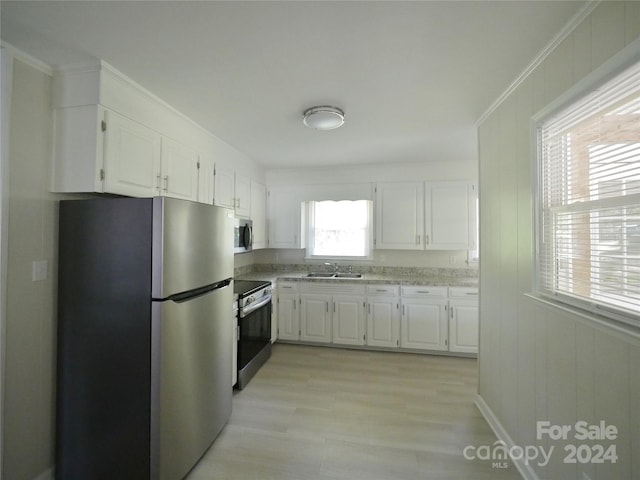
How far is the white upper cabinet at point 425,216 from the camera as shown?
3.59m

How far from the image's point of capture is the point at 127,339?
1.46 meters

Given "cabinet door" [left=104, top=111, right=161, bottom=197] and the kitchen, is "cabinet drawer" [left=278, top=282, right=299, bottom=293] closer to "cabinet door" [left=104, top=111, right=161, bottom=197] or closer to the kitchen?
"cabinet door" [left=104, top=111, right=161, bottom=197]

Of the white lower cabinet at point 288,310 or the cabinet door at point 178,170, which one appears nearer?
the cabinet door at point 178,170

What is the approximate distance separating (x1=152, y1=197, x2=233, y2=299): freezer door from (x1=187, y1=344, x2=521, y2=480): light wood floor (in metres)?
1.14

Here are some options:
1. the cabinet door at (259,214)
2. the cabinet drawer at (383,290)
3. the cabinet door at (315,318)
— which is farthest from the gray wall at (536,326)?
the cabinet door at (259,214)

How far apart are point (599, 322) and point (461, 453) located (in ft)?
4.26

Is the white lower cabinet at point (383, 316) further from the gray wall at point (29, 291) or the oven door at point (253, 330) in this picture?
the gray wall at point (29, 291)

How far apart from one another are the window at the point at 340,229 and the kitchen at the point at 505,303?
6.66 feet

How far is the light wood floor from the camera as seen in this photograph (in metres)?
1.68

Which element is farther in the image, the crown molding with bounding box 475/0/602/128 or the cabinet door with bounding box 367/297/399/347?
the cabinet door with bounding box 367/297/399/347

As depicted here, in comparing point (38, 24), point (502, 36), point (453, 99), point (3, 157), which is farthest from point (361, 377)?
point (38, 24)

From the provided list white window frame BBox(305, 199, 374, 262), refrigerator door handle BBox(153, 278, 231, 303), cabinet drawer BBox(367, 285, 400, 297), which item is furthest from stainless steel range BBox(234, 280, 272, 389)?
cabinet drawer BBox(367, 285, 400, 297)

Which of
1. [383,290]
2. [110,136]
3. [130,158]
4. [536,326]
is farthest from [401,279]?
[110,136]

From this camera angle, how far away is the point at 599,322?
1.10m
